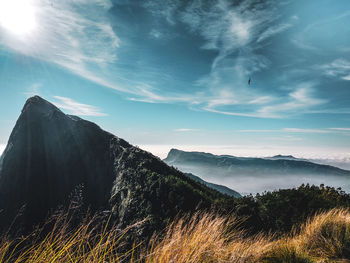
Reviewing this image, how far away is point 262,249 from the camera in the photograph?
3908 millimetres

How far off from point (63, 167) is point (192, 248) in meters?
66.3

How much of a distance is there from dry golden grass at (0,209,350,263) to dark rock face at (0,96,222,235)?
2640 cm

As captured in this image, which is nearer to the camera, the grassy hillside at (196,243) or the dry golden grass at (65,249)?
the dry golden grass at (65,249)

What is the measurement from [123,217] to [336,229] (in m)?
27.4

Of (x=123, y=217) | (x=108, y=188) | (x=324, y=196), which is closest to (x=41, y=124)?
(x=108, y=188)

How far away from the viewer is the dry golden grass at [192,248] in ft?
9.46

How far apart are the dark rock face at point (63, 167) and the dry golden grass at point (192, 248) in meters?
26.4

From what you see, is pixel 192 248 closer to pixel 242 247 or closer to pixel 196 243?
pixel 196 243

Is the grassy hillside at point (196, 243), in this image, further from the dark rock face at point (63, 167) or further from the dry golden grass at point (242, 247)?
the dark rock face at point (63, 167)

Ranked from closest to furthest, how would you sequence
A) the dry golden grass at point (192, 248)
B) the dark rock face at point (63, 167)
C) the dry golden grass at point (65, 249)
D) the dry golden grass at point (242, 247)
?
the dry golden grass at point (65, 249) → the dry golden grass at point (192, 248) → the dry golden grass at point (242, 247) → the dark rock face at point (63, 167)

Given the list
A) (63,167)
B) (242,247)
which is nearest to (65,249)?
(242,247)

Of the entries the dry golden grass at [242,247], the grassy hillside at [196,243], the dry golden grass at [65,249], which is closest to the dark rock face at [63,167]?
the grassy hillside at [196,243]

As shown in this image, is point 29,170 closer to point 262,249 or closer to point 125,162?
point 125,162

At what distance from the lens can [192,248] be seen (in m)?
3.24
